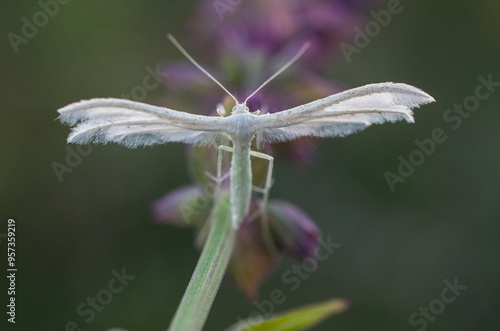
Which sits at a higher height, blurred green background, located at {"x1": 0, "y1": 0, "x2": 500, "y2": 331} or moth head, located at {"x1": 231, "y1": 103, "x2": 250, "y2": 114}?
blurred green background, located at {"x1": 0, "y1": 0, "x2": 500, "y2": 331}

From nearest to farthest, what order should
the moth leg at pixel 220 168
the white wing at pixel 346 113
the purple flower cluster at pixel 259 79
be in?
the white wing at pixel 346 113
the moth leg at pixel 220 168
the purple flower cluster at pixel 259 79

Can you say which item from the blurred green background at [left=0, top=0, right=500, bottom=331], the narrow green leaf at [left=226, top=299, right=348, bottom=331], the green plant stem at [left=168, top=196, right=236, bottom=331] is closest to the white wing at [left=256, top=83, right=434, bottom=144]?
the green plant stem at [left=168, top=196, right=236, bottom=331]

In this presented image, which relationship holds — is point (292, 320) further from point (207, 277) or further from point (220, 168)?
point (220, 168)

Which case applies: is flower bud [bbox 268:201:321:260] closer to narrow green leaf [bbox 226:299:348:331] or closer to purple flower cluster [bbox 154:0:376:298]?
purple flower cluster [bbox 154:0:376:298]

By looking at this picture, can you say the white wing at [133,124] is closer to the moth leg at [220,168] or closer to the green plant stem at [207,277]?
the moth leg at [220,168]

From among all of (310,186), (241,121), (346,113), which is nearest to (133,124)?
(241,121)

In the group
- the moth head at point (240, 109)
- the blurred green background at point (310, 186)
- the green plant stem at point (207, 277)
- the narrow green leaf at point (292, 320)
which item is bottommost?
the narrow green leaf at point (292, 320)

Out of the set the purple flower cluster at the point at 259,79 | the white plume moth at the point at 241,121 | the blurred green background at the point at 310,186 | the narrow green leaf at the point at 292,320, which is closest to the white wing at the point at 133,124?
the white plume moth at the point at 241,121

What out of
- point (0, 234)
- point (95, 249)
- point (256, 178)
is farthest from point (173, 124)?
point (95, 249)
